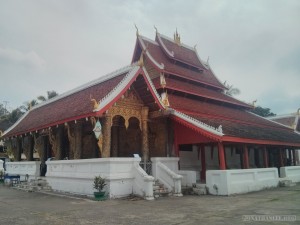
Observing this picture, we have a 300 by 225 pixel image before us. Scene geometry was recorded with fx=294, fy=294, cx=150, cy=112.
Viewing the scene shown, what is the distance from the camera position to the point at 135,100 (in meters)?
13.9

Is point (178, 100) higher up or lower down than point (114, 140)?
higher up

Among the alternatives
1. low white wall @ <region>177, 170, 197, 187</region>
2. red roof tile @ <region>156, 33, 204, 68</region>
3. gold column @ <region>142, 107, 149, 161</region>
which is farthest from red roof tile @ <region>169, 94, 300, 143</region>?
red roof tile @ <region>156, 33, 204, 68</region>

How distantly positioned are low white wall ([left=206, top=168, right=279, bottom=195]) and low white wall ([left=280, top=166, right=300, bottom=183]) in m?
2.48

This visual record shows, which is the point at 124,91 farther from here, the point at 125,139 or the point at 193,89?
the point at 193,89

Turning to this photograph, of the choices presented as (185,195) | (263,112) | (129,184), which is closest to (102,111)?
(129,184)

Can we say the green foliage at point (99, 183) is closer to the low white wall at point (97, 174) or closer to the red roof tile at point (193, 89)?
the low white wall at point (97, 174)

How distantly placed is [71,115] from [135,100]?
303 centimetres

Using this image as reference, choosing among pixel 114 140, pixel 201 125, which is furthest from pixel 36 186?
pixel 201 125

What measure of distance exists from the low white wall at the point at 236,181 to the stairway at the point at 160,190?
1.83 meters

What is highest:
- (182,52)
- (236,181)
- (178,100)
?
(182,52)

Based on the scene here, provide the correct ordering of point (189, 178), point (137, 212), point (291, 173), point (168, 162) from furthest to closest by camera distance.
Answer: point (291, 173) → point (168, 162) → point (189, 178) → point (137, 212)

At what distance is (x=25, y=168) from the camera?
1767cm

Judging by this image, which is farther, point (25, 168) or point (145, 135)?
point (25, 168)

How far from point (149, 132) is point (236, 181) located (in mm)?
5068
